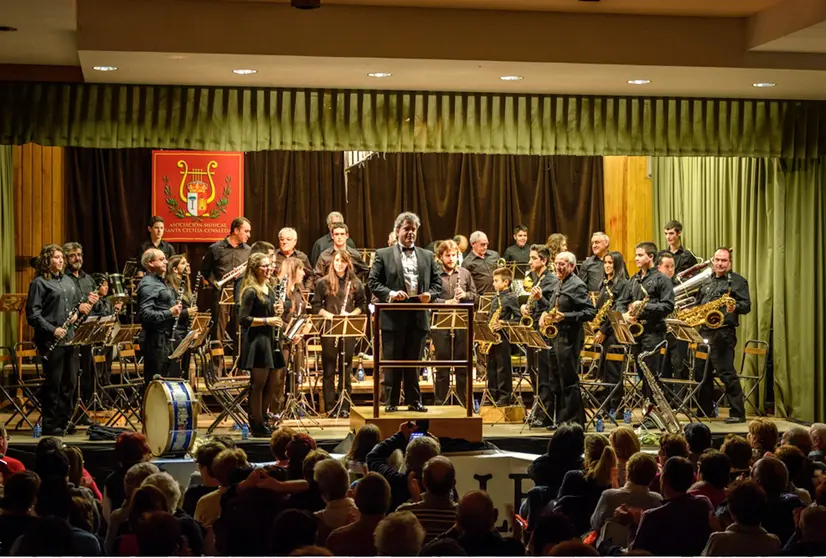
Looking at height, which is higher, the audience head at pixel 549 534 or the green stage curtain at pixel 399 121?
the green stage curtain at pixel 399 121

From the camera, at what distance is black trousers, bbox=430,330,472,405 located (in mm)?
11570

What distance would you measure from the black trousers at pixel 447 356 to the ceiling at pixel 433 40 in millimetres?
3127

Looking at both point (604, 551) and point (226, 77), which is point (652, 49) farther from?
point (604, 551)

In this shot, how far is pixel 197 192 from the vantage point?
1551cm

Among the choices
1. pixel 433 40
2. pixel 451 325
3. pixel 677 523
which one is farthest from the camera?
pixel 451 325

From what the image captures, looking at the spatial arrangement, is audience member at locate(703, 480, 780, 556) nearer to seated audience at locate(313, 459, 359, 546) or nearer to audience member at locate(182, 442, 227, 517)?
seated audience at locate(313, 459, 359, 546)

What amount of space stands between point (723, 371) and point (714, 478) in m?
6.03

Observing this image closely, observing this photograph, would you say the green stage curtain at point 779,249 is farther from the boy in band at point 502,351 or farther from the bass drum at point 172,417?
the bass drum at point 172,417

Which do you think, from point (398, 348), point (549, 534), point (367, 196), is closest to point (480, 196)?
point (367, 196)

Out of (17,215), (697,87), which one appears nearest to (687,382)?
(697,87)

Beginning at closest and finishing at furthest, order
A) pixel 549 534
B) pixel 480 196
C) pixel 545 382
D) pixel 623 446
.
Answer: pixel 549 534 < pixel 623 446 < pixel 545 382 < pixel 480 196

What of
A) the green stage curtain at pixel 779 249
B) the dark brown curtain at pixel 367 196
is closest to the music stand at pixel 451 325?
the green stage curtain at pixel 779 249

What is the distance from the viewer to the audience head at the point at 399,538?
14.1ft

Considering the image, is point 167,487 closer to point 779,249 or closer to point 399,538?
point 399,538
